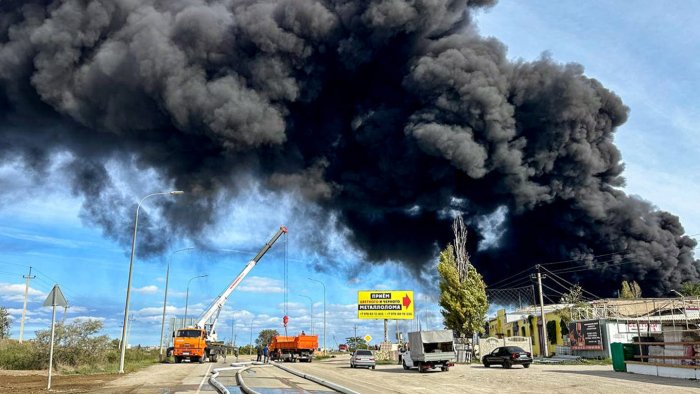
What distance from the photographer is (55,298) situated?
618 inches

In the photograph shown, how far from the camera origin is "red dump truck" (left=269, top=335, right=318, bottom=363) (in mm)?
46094

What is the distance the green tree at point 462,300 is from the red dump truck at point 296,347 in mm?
11224

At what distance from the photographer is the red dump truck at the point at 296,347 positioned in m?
46.1

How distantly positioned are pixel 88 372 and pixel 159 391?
12683 millimetres

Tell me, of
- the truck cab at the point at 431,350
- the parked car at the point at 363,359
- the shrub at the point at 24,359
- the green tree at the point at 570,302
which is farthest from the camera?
the green tree at the point at 570,302

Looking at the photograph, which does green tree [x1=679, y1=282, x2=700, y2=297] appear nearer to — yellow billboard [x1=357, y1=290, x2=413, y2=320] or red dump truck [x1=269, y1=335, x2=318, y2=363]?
yellow billboard [x1=357, y1=290, x2=413, y2=320]

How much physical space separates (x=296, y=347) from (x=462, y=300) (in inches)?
558

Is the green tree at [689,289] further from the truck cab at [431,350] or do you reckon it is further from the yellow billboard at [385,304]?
the truck cab at [431,350]

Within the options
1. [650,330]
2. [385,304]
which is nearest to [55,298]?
[650,330]

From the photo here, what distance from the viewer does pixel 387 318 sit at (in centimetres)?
5459

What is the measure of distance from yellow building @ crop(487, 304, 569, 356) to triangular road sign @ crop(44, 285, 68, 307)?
129 ft

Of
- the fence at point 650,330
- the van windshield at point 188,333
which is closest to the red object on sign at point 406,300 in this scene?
the fence at point 650,330

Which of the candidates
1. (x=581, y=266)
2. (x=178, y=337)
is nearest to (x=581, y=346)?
(x=581, y=266)

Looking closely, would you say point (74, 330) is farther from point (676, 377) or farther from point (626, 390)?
point (676, 377)
